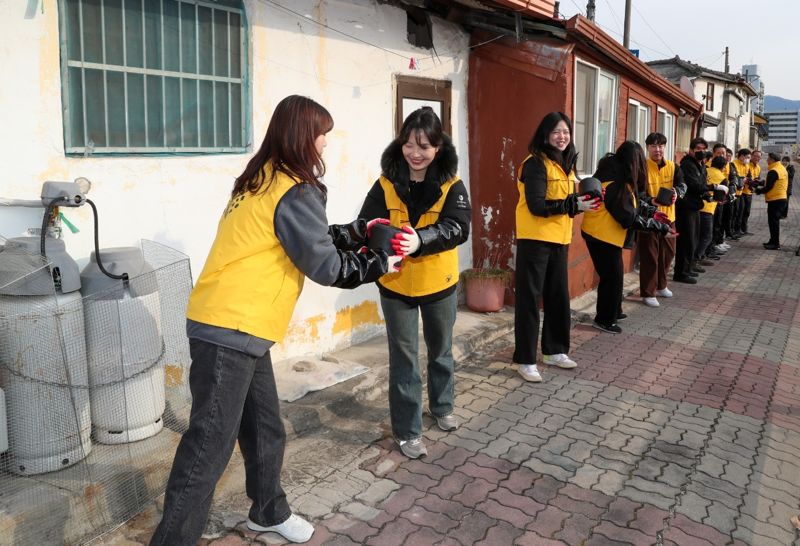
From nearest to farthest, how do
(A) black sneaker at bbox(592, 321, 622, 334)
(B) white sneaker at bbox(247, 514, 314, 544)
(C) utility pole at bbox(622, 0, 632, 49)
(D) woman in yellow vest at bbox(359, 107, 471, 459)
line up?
(B) white sneaker at bbox(247, 514, 314, 544) < (D) woman in yellow vest at bbox(359, 107, 471, 459) < (A) black sneaker at bbox(592, 321, 622, 334) < (C) utility pole at bbox(622, 0, 632, 49)

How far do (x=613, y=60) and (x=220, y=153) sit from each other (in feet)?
18.4

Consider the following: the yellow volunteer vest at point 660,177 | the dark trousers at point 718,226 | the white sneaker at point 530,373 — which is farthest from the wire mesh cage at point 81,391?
the dark trousers at point 718,226

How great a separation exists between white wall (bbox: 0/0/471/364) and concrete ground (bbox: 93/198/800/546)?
1.14 meters

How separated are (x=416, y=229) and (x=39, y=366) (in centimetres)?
191

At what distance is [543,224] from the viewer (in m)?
4.79

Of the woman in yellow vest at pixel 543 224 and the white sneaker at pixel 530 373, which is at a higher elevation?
the woman in yellow vest at pixel 543 224

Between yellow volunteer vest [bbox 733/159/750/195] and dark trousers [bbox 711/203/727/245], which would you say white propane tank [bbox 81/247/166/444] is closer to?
dark trousers [bbox 711/203/727/245]

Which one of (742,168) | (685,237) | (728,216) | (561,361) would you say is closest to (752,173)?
(742,168)

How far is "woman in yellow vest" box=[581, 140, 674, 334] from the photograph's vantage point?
6.02 m

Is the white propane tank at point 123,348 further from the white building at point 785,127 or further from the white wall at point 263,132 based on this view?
the white building at point 785,127

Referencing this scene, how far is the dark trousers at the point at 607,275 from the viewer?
627 centimetres

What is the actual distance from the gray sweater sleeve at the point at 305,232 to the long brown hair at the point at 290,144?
0.33 feet

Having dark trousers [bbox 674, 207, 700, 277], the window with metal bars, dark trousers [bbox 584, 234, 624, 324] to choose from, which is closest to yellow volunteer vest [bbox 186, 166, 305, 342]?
the window with metal bars

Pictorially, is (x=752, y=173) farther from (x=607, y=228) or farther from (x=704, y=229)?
(x=607, y=228)
